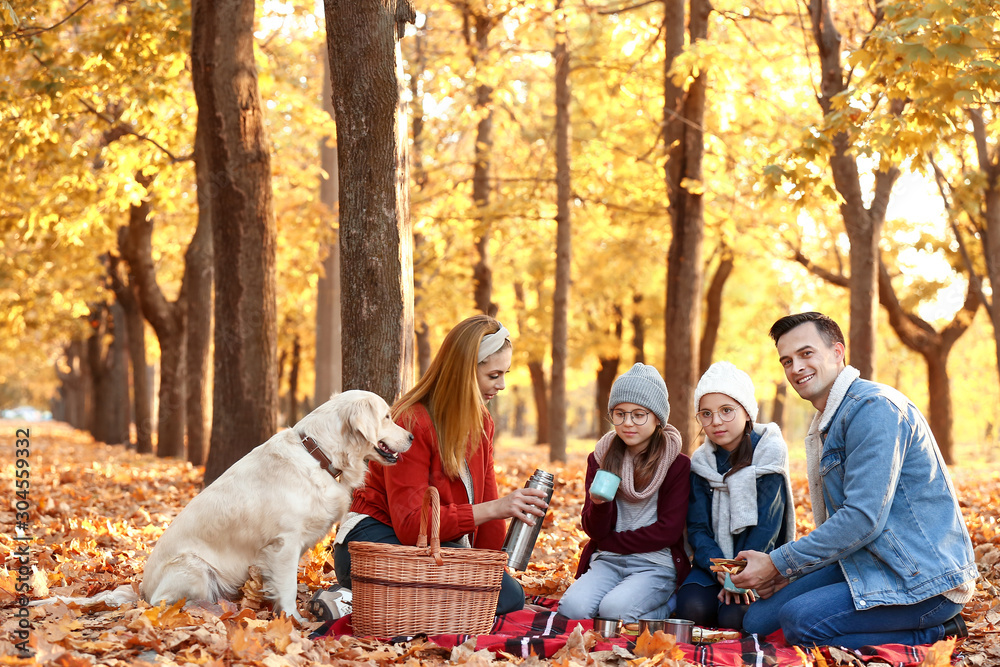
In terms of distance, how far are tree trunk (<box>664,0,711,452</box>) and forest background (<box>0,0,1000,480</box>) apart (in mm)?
39

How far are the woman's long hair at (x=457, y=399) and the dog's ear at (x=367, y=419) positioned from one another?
11.0 inches

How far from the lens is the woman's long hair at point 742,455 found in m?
4.70

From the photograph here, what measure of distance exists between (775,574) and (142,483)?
8.36 meters

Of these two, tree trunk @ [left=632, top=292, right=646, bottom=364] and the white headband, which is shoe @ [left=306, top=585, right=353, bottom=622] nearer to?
the white headband

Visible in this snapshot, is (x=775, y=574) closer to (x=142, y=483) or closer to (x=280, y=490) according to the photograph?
(x=280, y=490)

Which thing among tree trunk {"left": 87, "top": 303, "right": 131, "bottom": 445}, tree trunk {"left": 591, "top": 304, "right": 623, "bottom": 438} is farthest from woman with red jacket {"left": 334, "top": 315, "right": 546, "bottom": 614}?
tree trunk {"left": 591, "top": 304, "right": 623, "bottom": 438}

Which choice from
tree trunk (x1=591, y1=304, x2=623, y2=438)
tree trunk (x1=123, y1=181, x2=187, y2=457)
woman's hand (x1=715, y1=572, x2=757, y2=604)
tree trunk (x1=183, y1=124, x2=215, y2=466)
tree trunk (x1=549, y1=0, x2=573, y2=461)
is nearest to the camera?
woman's hand (x1=715, y1=572, x2=757, y2=604)

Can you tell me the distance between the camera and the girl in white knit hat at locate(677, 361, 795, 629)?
4.62 m

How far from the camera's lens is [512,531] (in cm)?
467

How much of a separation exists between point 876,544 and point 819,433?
636 mm

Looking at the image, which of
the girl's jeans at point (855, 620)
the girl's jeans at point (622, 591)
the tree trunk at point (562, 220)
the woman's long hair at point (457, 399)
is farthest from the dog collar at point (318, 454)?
the tree trunk at point (562, 220)

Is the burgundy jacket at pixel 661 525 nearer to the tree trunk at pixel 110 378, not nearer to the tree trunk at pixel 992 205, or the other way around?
the tree trunk at pixel 992 205

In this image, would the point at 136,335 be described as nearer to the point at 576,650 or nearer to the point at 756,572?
the point at 576,650

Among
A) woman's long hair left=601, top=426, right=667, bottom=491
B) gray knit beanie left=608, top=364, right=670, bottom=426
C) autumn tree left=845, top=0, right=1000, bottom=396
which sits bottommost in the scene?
woman's long hair left=601, top=426, right=667, bottom=491
